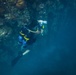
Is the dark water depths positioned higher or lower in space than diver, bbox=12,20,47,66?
lower

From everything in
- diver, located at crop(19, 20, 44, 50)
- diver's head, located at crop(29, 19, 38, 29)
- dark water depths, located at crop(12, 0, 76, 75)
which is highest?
diver's head, located at crop(29, 19, 38, 29)

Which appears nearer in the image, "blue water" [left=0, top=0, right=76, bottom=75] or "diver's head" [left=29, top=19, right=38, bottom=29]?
"diver's head" [left=29, top=19, right=38, bottom=29]

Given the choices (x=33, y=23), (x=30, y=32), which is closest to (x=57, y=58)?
(x=30, y=32)

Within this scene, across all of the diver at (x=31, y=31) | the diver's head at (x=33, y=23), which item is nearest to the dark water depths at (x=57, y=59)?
the diver at (x=31, y=31)

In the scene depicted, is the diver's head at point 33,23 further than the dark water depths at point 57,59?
No

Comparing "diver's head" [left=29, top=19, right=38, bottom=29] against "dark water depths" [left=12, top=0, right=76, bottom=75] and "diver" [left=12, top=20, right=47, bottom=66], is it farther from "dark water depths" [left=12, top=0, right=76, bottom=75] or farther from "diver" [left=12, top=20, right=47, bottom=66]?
"dark water depths" [left=12, top=0, right=76, bottom=75]

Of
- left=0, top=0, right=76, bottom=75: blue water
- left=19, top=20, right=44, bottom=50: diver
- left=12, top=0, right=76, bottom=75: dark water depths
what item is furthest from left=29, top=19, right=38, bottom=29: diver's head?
left=12, top=0, right=76, bottom=75: dark water depths

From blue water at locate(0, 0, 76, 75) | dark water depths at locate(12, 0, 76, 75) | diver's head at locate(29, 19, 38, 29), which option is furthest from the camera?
dark water depths at locate(12, 0, 76, 75)

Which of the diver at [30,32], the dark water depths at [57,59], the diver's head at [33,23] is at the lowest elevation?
the dark water depths at [57,59]

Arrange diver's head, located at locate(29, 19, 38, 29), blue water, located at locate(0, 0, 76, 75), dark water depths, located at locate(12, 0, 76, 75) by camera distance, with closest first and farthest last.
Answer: diver's head, located at locate(29, 19, 38, 29) < blue water, located at locate(0, 0, 76, 75) < dark water depths, located at locate(12, 0, 76, 75)

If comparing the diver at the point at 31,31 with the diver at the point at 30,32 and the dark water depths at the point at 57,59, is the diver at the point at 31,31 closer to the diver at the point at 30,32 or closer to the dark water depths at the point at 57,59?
the diver at the point at 30,32

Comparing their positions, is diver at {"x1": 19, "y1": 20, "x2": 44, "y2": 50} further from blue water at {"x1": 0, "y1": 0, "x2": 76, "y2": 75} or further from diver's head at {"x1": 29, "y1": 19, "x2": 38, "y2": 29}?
blue water at {"x1": 0, "y1": 0, "x2": 76, "y2": 75}

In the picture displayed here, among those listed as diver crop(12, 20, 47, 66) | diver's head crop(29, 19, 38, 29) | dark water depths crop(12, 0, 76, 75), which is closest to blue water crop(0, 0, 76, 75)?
dark water depths crop(12, 0, 76, 75)

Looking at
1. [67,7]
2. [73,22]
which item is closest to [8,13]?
[67,7]
